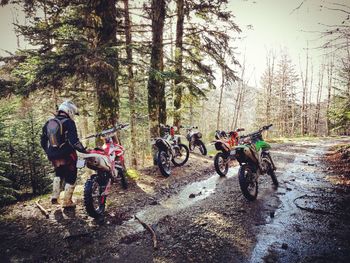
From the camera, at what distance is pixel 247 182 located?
550cm

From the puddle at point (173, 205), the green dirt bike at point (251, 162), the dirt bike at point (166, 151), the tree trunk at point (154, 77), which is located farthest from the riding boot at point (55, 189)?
the tree trunk at point (154, 77)

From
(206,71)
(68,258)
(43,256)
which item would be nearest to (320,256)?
(68,258)

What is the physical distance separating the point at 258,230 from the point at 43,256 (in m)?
3.51

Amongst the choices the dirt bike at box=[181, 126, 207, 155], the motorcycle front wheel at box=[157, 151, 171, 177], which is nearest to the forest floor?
the motorcycle front wheel at box=[157, 151, 171, 177]

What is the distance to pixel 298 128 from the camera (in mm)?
49031

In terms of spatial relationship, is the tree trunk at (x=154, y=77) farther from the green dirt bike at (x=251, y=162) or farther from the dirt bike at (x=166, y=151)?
the green dirt bike at (x=251, y=162)

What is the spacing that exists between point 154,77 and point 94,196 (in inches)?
217

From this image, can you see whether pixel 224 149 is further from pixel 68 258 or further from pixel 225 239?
pixel 68 258

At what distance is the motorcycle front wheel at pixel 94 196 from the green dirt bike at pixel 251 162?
3.08 m

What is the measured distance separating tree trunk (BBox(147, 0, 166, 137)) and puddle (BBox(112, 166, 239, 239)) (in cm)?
345

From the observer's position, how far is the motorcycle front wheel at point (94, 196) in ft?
15.1

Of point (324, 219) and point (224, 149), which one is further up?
point (224, 149)

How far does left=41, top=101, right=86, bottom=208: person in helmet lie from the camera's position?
4.97 meters

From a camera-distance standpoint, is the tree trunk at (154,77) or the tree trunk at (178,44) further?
the tree trunk at (178,44)
